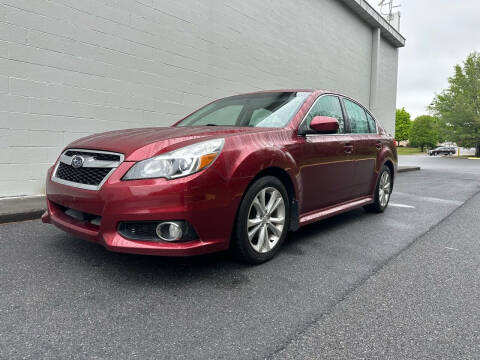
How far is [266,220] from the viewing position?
3078 mm

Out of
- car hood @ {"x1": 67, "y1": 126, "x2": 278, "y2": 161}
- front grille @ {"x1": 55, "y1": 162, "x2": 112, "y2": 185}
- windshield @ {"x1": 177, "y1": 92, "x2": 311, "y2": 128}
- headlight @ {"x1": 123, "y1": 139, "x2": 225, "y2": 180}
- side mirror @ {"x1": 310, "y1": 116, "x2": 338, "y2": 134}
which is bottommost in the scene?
front grille @ {"x1": 55, "y1": 162, "x2": 112, "y2": 185}

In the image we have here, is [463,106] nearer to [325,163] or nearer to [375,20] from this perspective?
[375,20]

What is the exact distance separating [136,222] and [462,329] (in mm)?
2053

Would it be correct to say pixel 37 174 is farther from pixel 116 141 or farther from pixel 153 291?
pixel 153 291

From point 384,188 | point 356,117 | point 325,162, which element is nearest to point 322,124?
point 325,162

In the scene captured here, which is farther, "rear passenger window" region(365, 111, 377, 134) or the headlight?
"rear passenger window" region(365, 111, 377, 134)

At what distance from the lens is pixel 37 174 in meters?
5.53

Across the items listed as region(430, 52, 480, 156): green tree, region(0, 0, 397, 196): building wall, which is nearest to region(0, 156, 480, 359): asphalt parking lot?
region(0, 0, 397, 196): building wall

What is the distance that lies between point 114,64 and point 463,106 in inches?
1474

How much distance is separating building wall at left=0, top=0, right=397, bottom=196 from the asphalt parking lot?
2077 mm

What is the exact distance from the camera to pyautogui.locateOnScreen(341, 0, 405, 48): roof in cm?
1404

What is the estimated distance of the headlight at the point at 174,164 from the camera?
8.25 feet

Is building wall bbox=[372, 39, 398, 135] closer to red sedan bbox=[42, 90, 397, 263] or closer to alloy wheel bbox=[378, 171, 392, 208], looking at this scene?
alloy wheel bbox=[378, 171, 392, 208]

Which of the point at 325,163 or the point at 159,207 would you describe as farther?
the point at 325,163
